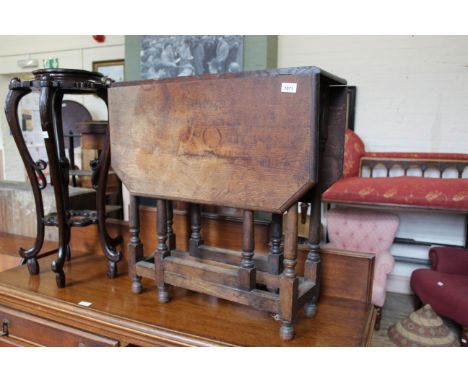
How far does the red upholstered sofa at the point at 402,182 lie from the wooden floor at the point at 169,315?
138 cm

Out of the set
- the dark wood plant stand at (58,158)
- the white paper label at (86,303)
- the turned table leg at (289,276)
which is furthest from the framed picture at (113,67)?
the turned table leg at (289,276)

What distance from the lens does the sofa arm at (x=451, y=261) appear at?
2.85m

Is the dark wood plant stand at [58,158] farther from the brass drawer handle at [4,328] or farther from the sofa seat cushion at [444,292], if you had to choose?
the sofa seat cushion at [444,292]

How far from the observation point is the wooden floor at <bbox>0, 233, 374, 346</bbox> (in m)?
1.25

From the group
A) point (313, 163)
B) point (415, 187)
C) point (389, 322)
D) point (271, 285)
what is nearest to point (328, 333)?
point (271, 285)

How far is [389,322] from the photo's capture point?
2918 mm

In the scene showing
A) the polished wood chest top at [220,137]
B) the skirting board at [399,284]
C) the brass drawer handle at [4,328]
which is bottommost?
the skirting board at [399,284]

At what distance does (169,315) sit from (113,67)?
3.99 meters

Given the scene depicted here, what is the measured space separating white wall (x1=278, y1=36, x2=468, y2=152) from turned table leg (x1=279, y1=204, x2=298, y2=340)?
8.41ft

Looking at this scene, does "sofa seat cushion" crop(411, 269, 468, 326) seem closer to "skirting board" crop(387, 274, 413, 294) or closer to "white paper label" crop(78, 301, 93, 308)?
"skirting board" crop(387, 274, 413, 294)

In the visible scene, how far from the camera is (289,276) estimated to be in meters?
1.16

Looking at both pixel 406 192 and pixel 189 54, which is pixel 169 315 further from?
pixel 189 54

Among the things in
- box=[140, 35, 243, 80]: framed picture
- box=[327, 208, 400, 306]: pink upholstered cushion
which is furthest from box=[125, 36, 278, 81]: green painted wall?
box=[327, 208, 400, 306]: pink upholstered cushion

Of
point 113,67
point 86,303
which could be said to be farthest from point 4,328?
point 113,67
